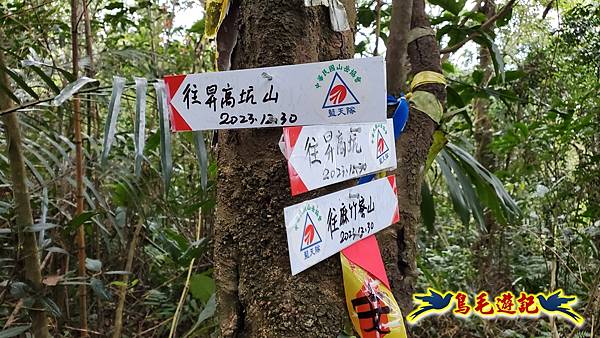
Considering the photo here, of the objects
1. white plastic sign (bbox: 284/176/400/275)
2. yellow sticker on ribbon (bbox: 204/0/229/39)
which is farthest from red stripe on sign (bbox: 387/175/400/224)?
yellow sticker on ribbon (bbox: 204/0/229/39)

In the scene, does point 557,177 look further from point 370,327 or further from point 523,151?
point 370,327

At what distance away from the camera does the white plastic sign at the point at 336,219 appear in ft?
2.12

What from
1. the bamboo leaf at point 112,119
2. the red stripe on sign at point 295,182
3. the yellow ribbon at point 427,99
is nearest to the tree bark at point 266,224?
the red stripe on sign at point 295,182

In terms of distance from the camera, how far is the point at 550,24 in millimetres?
2803

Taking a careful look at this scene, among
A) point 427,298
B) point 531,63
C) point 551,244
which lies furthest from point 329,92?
point 531,63

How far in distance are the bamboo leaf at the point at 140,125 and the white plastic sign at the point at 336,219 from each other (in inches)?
7.0

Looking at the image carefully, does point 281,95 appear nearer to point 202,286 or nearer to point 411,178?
point 411,178

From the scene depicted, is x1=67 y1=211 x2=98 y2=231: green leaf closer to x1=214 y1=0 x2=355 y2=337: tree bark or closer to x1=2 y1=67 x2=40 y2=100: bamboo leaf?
x1=2 y1=67 x2=40 y2=100: bamboo leaf

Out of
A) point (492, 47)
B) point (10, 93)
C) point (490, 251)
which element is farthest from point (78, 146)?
point (490, 251)

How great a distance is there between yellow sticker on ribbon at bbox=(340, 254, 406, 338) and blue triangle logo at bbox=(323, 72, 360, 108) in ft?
0.65

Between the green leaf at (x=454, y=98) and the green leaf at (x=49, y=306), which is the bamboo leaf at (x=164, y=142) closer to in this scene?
the green leaf at (x=49, y=306)

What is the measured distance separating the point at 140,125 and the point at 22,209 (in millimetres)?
552

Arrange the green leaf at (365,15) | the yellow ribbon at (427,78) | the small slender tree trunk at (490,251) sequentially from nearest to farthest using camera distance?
the yellow ribbon at (427,78), the green leaf at (365,15), the small slender tree trunk at (490,251)

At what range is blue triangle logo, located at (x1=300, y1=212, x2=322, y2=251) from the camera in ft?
2.15
